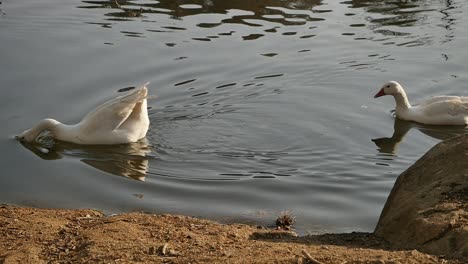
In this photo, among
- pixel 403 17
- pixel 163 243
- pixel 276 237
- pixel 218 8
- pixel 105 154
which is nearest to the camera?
pixel 163 243

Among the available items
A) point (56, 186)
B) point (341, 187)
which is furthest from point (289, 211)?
point (56, 186)

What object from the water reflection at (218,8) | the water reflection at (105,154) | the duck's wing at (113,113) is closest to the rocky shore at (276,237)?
the water reflection at (105,154)

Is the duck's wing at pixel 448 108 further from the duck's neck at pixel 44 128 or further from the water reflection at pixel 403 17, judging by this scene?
the duck's neck at pixel 44 128

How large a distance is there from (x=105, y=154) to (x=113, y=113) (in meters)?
0.64

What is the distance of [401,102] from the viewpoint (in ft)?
46.7

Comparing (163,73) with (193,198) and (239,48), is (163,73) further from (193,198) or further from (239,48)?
(193,198)

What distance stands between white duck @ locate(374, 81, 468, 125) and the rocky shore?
6.05 metres

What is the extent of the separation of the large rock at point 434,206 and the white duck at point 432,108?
605 centimetres

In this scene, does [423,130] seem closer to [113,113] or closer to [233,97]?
[233,97]

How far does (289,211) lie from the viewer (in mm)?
9695

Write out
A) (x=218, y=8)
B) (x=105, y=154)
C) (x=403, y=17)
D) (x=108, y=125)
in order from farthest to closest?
(x=218, y=8)
(x=403, y=17)
(x=108, y=125)
(x=105, y=154)

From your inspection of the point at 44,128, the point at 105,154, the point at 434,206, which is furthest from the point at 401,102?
the point at 434,206

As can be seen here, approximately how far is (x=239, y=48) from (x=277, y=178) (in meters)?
6.47

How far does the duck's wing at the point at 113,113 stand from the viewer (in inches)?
481
